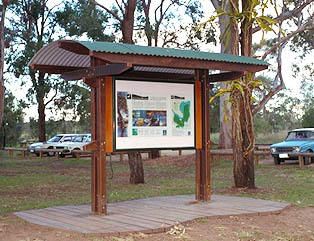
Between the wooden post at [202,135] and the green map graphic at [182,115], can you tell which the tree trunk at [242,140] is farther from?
the green map graphic at [182,115]

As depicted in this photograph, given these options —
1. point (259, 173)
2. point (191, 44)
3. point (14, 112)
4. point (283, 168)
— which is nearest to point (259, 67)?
point (259, 173)

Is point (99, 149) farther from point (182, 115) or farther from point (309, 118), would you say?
point (309, 118)

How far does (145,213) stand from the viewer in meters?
8.77

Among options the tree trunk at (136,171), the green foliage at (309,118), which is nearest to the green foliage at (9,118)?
the green foliage at (309,118)

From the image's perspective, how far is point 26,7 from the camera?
3791 centimetres

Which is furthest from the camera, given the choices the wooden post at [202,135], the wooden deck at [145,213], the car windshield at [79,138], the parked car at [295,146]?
the car windshield at [79,138]

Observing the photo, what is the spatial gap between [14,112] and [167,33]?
24243mm

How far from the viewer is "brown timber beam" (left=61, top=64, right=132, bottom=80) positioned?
820cm

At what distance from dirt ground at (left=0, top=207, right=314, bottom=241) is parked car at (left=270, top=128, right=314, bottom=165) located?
1252cm

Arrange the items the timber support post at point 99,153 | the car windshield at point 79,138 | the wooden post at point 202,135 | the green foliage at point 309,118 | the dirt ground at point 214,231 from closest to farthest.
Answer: the dirt ground at point 214,231
the timber support post at point 99,153
the wooden post at point 202,135
the car windshield at point 79,138
the green foliage at point 309,118

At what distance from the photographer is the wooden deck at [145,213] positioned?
25.0ft

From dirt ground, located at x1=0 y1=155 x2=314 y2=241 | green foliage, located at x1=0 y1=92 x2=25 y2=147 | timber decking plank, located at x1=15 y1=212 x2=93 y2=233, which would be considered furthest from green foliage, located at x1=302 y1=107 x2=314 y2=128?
timber decking plank, located at x1=15 y1=212 x2=93 y2=233

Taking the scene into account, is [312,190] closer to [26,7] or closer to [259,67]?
[259,67]

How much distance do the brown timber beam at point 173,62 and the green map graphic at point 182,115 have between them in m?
0.96
